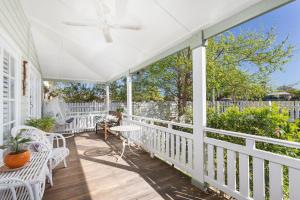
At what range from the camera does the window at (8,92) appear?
249 cm

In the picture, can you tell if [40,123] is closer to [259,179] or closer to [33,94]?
[33,94]

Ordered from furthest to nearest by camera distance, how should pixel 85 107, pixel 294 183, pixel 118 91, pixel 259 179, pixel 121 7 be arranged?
pixel 118 91, pixel 85 107, pixel 121 7, pixel 259 179, pixel 294 183

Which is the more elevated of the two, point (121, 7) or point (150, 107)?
point (121, 7)

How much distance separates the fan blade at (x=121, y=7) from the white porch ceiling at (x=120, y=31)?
0.06m

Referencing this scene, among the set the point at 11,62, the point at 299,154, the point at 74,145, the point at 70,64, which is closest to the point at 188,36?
the point at 299,154

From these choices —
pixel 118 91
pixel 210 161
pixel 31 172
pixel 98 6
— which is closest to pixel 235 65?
pixel 210 161

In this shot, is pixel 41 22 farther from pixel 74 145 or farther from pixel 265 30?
pixel 265 30

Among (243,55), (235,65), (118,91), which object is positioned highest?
(243,55)

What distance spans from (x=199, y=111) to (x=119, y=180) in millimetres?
1676

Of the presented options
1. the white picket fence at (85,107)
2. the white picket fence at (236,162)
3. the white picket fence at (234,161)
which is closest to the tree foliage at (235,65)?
the white picket fence at (85,107)

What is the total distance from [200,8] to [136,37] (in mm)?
1625

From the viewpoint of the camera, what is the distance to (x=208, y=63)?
7.00 m

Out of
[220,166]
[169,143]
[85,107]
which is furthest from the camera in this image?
[85,107]

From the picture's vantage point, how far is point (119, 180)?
115 inches
